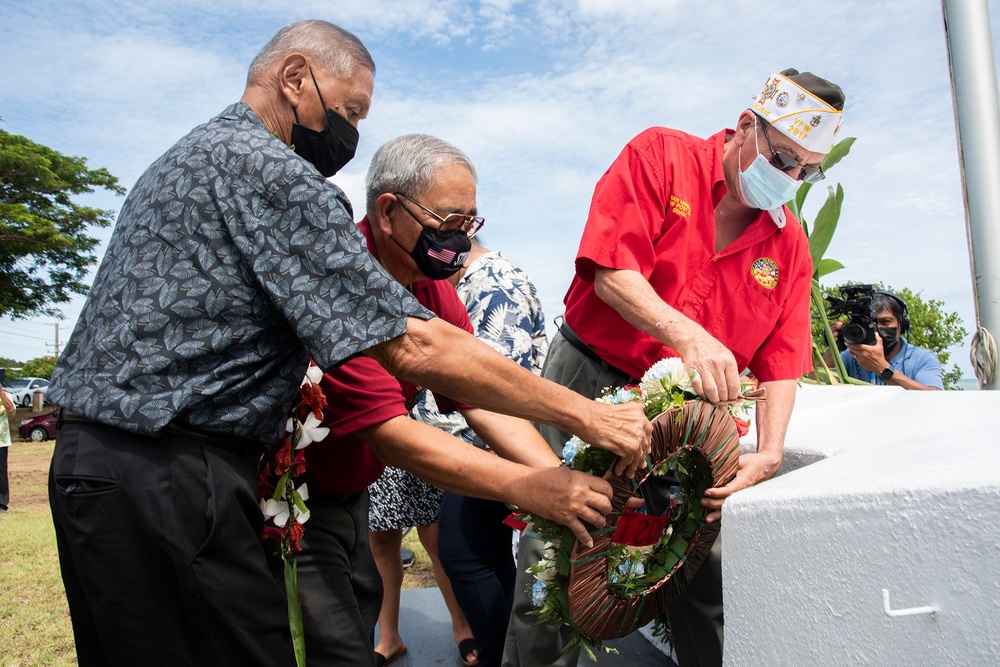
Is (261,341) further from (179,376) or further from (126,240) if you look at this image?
(126,240)

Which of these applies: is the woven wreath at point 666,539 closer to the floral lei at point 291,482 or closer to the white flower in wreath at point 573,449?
the white flower in wreath at point 573,449

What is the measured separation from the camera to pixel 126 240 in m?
1.78

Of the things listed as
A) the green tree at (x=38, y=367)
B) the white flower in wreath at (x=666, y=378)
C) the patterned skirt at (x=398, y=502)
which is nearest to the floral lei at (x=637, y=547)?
the white flower in wreath at (x=666, y=378)

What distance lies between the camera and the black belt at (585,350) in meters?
2.82

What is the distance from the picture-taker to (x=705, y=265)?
2.79 meters

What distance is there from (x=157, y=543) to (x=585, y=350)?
163 cm

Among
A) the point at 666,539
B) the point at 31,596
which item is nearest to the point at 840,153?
the point at 666,539

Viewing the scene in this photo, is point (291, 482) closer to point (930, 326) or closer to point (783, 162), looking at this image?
point (783, 162)

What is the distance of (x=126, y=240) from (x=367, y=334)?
0.60 metres

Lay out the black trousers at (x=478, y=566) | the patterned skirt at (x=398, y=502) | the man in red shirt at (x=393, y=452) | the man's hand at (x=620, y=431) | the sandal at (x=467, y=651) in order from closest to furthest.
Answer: the man's hand at (x=620, y=431) → the man in red shirt at (x=393, y=452) → the black trousers at (x=478, y=566) → the sandal at (x=467, y=651) → the patterned skirt at (x=398, y=502)

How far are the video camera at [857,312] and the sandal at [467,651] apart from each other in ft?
11.5

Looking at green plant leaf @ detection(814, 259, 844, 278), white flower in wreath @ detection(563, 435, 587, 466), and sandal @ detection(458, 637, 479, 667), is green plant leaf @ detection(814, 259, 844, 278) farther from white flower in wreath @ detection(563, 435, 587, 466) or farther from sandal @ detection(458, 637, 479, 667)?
white flower in wreath @ detection(563, 435, 587, 466)

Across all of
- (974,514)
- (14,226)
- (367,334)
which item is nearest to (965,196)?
(974,514)

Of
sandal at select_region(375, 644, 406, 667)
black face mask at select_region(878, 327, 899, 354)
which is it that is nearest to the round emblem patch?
sandal at select_region(375, 644, 406, 667)
